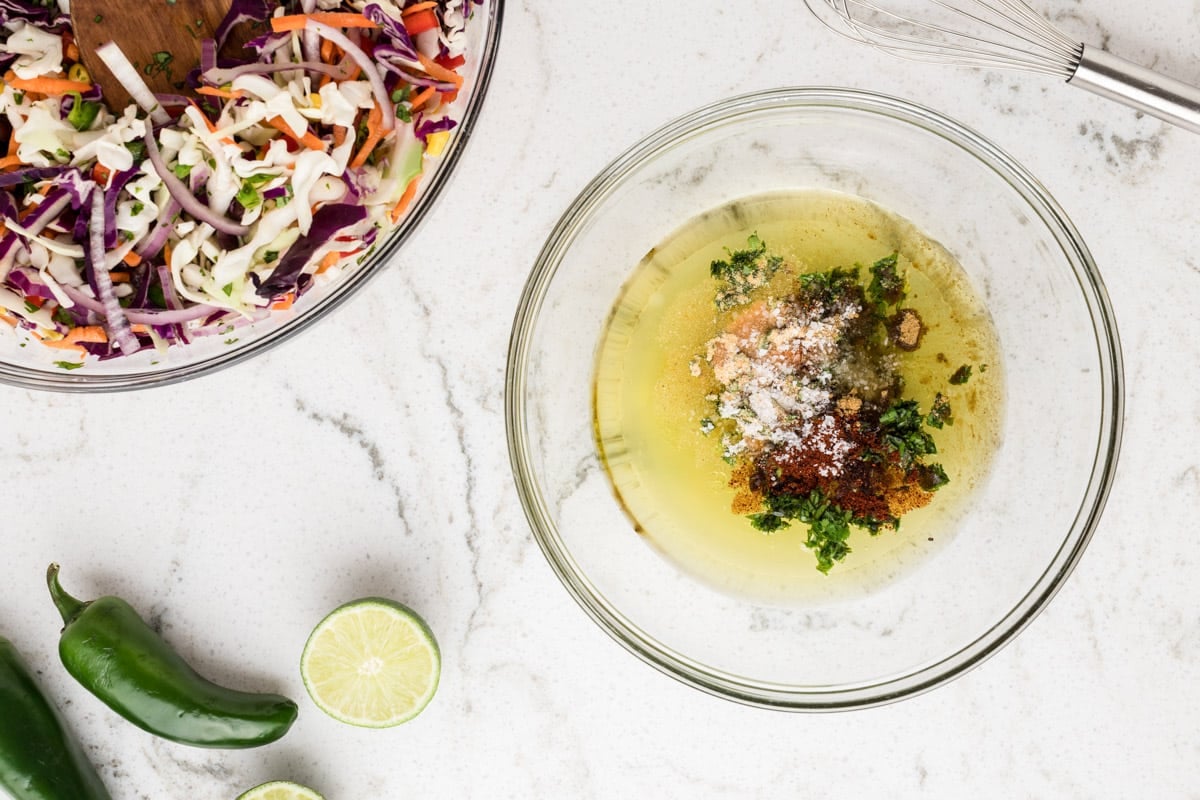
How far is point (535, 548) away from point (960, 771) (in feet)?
3.38

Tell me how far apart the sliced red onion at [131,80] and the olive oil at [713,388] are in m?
0.88

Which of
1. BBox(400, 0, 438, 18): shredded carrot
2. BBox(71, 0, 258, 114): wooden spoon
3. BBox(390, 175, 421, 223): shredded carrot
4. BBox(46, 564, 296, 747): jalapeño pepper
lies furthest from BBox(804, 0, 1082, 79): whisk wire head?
BBox(46, 564, 296, 747): jalapeño pepper

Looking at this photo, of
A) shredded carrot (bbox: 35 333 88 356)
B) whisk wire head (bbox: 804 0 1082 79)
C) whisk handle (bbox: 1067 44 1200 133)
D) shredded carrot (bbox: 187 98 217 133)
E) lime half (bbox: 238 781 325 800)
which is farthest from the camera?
lime half (bbox: 238 781 325 800)

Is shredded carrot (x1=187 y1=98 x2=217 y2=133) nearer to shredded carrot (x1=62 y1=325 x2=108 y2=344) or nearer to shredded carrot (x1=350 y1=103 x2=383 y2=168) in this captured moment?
shredded carrot (x1=350 y1=103 x2=383 y2=168)

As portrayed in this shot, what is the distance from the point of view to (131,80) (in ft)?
4.55

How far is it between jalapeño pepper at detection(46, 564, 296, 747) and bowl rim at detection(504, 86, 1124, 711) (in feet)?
2.28

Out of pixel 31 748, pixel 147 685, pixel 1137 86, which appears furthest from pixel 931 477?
pixel 31 748

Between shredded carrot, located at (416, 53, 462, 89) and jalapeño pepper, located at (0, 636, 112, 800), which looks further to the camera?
jalapeño pepper, located at (0, 636, 112, 800)

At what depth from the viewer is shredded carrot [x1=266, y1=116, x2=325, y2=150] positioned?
1354 mm

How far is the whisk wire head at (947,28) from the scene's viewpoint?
175 centimetres

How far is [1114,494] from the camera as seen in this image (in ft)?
6.08

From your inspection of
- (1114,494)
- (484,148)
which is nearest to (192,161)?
(484,148)

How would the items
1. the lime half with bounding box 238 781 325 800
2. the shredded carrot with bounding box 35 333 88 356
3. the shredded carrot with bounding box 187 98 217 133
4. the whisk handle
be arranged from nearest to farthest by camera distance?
the shredded carrot with bounding box 187 98 217 133, the shredded carrot with bounding box 35 333 88 356, the whisk handle, the lime half with bounding box 238 781 325 800

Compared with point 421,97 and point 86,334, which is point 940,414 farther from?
point 86,334
